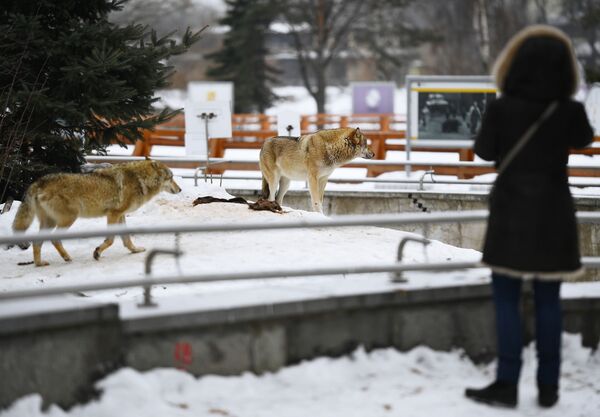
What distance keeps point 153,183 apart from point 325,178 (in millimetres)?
5132

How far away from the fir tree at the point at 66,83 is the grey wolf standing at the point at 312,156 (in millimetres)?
2001

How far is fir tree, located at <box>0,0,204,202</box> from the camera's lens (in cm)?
1364

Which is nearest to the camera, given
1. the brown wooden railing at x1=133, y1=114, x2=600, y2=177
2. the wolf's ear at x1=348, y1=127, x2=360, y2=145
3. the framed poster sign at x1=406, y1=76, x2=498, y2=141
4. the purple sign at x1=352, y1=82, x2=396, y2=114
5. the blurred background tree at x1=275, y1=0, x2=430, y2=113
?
the wolf's ear at x1=348, y1=127, x2=360, y2=145

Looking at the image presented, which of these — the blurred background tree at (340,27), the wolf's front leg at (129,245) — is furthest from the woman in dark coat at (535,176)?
the blurred background tree at (340,27)

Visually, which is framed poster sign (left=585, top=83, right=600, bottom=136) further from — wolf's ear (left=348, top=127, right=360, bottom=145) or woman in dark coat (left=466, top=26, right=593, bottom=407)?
woman in dark coat (left=466, top=26, right=593, bottom=407)

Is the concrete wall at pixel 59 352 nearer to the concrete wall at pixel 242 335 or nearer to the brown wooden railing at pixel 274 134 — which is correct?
the concrete wall at pixel 242 335

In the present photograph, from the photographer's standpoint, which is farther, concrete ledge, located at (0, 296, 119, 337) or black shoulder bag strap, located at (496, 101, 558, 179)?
black shoulder bag strap, located at (496, 101, 558, 179)

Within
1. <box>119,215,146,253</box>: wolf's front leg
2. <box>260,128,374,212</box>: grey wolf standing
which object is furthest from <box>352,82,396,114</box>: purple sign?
Answer: <box>119,215,146,253</box>: wolf's front leg

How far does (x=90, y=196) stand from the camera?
11.0 meters

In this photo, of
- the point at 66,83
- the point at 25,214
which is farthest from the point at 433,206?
the point at 25,214

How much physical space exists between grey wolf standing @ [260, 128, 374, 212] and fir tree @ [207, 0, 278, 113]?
3530cm

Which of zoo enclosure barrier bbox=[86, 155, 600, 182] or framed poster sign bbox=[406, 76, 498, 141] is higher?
framed poster sign bbox=[406, 76, 498, 141]

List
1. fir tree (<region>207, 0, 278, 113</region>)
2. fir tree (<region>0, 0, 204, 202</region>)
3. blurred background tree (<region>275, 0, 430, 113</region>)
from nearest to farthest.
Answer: fir tree (<region>0, 0, 204, 202</region>) → fir tree (<region>207, 0, 278, 113</region>) → blurred background tree (<region>275, 0, 430, 113</region>)

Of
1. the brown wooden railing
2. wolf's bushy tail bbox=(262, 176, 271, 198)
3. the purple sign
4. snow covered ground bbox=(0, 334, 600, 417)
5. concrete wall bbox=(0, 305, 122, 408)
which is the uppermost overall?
the purple sign
